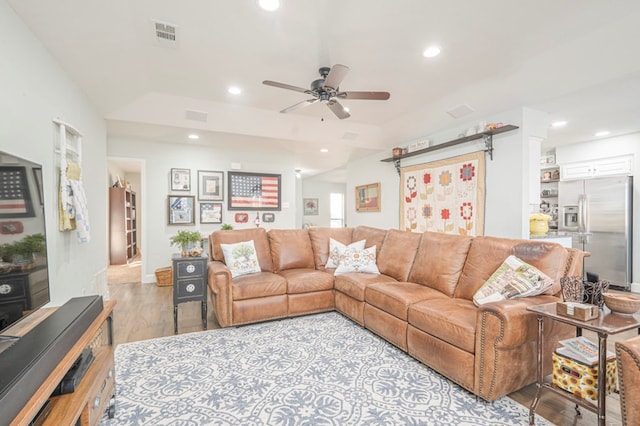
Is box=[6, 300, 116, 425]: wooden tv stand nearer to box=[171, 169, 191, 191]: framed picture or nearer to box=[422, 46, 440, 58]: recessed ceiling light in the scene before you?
box=[422, 46, 440, 58]: recessed ceiling light

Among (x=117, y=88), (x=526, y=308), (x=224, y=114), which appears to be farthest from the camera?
(x=224, y=114)

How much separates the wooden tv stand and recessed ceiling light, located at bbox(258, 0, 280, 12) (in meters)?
2.27

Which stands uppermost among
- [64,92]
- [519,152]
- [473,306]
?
[64,92]

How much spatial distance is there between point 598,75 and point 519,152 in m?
0.97

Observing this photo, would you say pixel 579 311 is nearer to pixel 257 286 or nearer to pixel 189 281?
pixel 257 286

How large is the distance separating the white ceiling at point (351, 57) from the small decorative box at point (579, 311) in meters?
2.07

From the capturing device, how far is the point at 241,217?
5844mm

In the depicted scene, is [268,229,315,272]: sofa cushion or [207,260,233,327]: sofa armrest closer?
[207,260,233,327]: sofa armrest

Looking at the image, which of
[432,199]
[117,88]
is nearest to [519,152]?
[432,199]

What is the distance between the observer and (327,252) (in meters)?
3.93

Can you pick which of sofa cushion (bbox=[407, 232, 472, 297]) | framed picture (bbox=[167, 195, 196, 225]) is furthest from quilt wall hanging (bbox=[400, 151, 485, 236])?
framed picture (bbox=[167, 195, 196, 225])

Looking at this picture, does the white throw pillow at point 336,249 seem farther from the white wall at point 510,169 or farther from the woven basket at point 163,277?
the woven basket at point 163,277

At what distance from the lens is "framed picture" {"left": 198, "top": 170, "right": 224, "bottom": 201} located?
18.1 ft

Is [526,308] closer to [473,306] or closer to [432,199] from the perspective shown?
[473,306]
